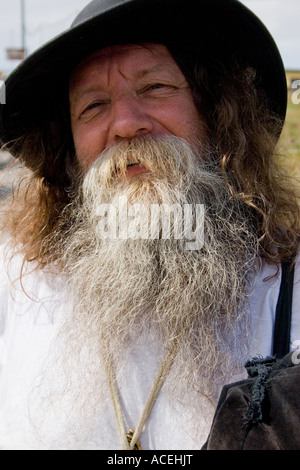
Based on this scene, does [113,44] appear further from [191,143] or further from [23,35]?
[23,35]

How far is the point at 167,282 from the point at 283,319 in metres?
0.46

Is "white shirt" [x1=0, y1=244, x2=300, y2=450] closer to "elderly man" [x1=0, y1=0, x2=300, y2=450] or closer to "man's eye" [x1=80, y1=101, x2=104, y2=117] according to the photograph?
"elderly man" [x1=0, y1=0, x2=300, y2=450]

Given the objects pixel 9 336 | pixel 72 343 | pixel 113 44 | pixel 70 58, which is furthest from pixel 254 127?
pixel 9 336

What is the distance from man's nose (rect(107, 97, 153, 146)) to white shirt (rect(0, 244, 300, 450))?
68cm

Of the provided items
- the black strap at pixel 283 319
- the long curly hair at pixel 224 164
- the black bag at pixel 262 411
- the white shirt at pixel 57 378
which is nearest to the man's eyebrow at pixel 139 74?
the long curly hair at pixel 224 164

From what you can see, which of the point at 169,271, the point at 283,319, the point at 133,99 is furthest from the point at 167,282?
the point at 133,99

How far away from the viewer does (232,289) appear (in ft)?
5.82

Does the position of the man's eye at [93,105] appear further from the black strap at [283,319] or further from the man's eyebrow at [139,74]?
the black strap at [283,319]

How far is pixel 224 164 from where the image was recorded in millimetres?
2016

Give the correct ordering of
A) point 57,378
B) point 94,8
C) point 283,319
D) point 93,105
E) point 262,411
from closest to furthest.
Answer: point 262,411
point 283,319
point 57,378
point 94,8
point 93,105

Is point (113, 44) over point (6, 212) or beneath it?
over

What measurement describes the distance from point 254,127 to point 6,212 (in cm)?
135

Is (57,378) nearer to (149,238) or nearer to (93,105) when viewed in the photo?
(149,238)

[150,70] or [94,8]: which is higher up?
[94,8]
